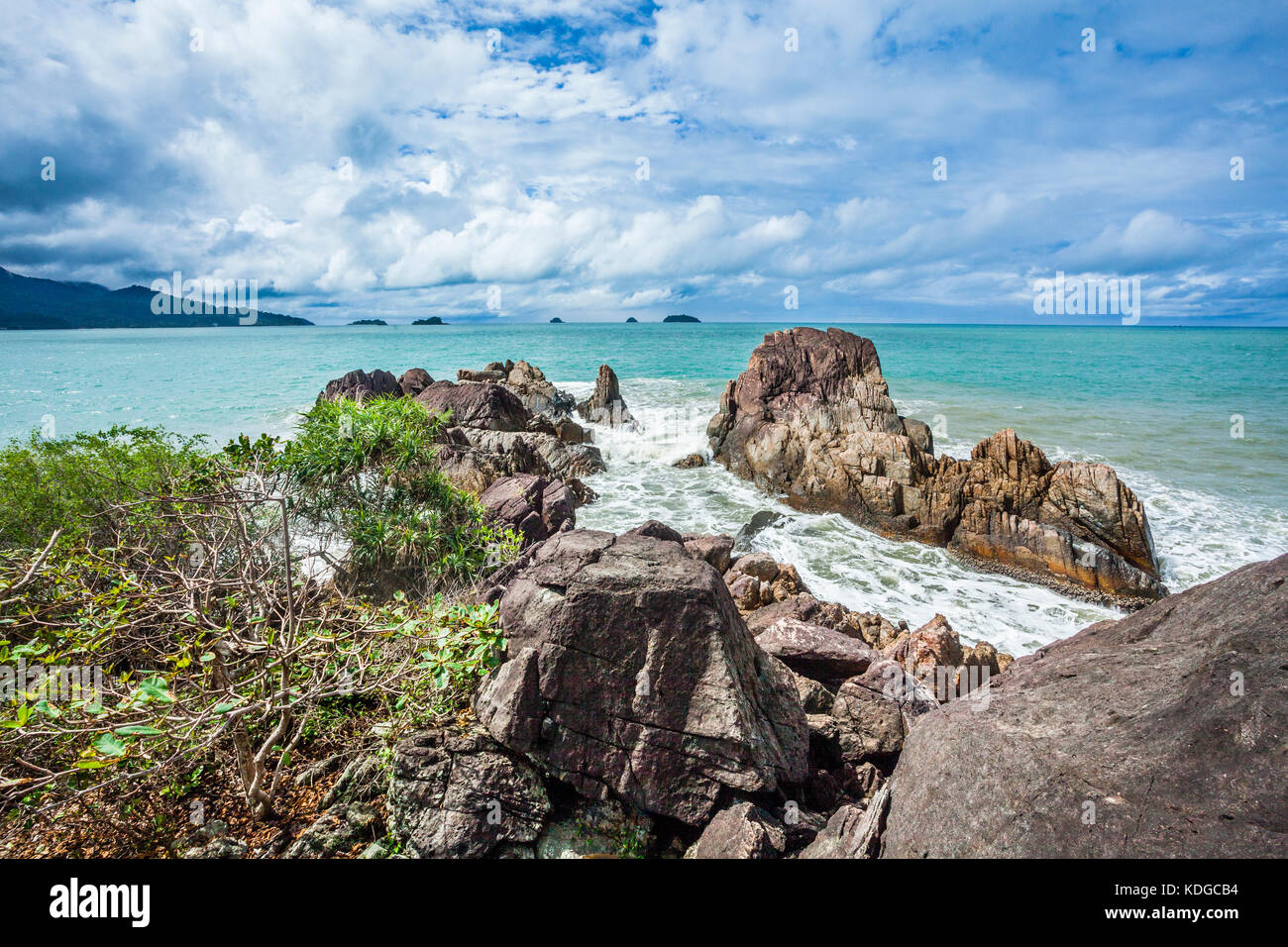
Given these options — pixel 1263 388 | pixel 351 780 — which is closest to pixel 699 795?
pixel 351 780

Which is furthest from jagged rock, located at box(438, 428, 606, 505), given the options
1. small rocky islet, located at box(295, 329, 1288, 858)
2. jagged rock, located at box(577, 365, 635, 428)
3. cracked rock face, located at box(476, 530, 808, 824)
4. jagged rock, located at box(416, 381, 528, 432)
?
cracked rock face, located at box(476, 530, 808, 824)

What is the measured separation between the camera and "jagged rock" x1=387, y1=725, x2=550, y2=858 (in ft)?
15.8

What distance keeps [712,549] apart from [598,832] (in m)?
9.39

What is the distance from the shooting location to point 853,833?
15.8 ft

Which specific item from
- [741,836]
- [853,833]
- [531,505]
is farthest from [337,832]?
[531,505]

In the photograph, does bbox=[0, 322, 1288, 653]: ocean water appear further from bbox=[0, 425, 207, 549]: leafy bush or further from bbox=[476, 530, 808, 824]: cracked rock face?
bbox=[0, 425, 207, 549]: leafy bush

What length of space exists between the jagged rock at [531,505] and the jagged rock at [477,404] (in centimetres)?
1008

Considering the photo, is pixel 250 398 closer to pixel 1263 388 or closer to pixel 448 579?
pixel 448 579

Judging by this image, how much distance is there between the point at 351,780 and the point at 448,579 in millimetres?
3767

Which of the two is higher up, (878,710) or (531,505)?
(531,505)

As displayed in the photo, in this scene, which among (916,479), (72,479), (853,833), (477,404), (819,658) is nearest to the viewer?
(853,833)

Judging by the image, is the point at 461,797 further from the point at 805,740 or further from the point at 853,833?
the point at 805,740

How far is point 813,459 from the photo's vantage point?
861 inches

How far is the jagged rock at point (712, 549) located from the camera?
14.0 metres
